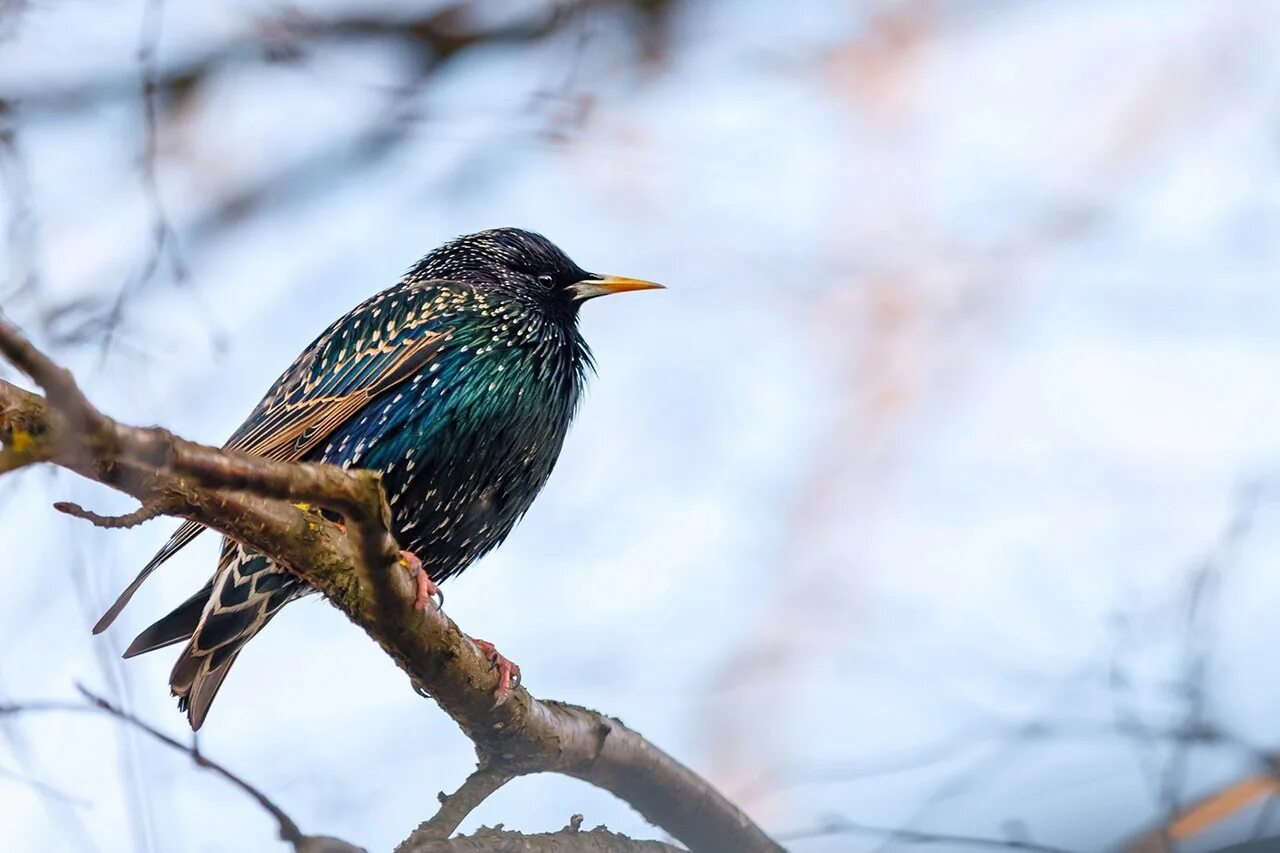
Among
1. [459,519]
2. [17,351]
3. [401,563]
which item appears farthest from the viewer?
[459,519]

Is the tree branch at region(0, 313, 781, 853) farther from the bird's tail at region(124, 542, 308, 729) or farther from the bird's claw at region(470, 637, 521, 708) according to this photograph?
the bird's tail at region(124, 542, 308, 729)

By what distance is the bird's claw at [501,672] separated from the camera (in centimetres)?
358

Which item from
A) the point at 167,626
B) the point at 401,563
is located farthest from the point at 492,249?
the point at 401,563

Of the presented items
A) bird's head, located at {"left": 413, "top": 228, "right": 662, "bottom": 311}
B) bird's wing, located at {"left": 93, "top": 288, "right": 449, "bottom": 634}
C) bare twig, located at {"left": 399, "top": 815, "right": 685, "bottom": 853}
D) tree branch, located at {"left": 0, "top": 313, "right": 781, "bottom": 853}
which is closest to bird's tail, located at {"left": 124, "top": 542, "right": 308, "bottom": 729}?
bird's wing, located at {"left": 93, "top": 288, "right": 449, "bottom": 634}

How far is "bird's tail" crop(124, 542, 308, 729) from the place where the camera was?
4.14 meters

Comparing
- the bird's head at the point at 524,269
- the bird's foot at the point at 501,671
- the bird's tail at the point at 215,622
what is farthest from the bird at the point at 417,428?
the bird's foot at the point at 501,671

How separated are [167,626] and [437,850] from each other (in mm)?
1236

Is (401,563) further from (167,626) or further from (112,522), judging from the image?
(167,626)

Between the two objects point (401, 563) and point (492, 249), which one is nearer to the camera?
point (401, 563)

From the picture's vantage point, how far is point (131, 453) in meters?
2.36

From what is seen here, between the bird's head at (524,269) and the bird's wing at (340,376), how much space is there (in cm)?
42

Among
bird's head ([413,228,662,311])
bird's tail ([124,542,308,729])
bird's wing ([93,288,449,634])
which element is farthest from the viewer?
bird's head ([413,228,662,311])

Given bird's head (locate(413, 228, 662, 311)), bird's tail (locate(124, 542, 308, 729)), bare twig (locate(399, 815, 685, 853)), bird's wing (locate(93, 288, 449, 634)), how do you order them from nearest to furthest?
1. bare twig (locate(399, 815, 685, 853))
2. bird's tail (locate(124, 542, 308, 729))
3. bird's wing (locate(93, 288, 449, 634))
4. bird's head (locate(413, 228, 662, 311))

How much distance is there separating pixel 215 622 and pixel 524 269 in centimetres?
184
